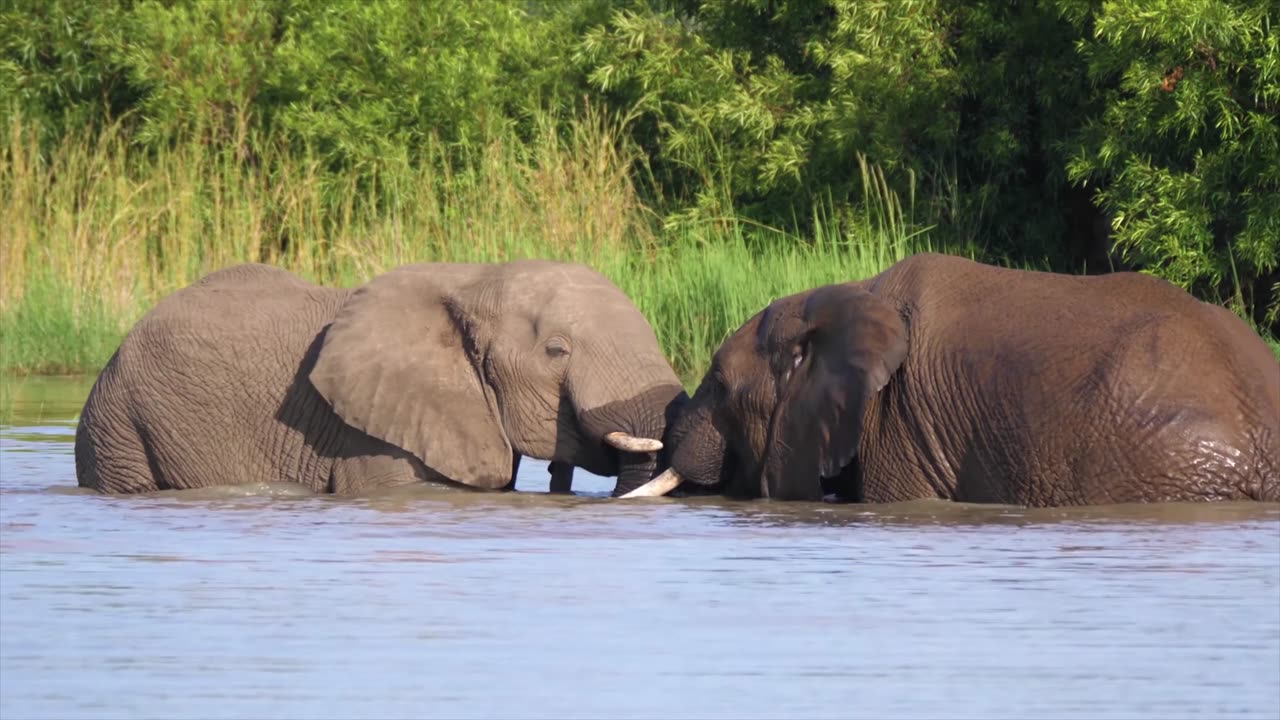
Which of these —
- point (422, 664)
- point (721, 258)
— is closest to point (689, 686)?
point (422, 664)

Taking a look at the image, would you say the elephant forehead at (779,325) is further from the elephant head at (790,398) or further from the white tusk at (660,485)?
the white tusk at (660,485)

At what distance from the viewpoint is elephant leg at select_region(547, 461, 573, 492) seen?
8.59 meters

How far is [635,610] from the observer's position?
5.68 metres

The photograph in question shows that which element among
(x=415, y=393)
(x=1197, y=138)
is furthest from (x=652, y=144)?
(x=415, y=393)

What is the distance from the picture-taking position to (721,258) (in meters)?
14.0

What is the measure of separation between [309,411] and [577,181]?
7088mm

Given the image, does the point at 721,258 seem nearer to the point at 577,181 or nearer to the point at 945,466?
the point at 577,181

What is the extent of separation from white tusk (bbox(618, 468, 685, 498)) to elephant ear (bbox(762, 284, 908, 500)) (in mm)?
328

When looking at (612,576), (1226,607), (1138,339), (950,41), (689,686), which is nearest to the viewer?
(689,686)

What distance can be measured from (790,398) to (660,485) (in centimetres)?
56

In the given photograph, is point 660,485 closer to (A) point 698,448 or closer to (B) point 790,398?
(A) point 698,448

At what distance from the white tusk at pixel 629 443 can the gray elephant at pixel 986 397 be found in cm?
14

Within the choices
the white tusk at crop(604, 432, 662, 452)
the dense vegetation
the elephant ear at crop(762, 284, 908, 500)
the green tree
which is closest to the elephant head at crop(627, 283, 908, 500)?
the elephant ear at crop(762, 284, 908, 500)

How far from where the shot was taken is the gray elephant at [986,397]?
746 cm
